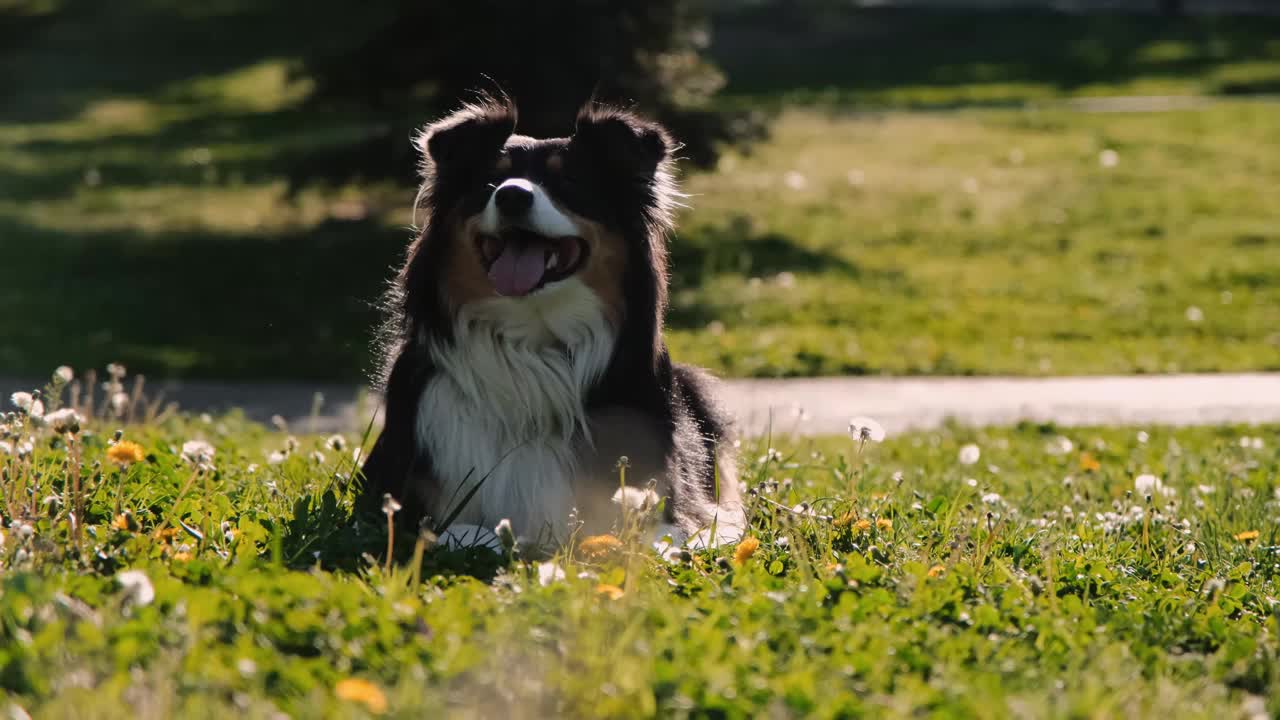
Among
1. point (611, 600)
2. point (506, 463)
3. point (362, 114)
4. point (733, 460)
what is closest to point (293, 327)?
point (362, 114)

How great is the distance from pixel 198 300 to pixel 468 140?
7.59 meters

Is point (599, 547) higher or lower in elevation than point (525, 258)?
lower

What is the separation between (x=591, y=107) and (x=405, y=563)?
161cm

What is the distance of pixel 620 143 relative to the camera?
443 centimetres

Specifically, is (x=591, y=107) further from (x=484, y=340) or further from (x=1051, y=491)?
(x=1051, y=491)

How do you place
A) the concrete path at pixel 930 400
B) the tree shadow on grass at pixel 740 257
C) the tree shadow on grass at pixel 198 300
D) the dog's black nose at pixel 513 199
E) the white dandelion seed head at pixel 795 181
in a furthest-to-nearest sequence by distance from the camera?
the white dandelion seed head at pixel 795 181
the tree shadow on grass at pixel 740 257
the tree shadow on grass at pixel 198 300
the concrete path at pixel 930 400
the dog's black nose at pixel 513 199

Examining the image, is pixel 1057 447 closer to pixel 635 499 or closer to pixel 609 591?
pixel 635 499

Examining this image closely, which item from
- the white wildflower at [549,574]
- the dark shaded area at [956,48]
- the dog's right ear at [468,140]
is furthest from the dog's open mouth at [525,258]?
the dark shaded area at [956,48]

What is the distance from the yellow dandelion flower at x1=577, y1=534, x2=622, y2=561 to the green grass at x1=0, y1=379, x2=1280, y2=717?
4 cm

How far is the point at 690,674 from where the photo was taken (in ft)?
9.91

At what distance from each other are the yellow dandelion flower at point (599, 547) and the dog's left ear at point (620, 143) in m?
1.18

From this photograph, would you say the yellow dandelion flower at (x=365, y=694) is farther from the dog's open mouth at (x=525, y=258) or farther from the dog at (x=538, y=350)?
the dog's open mouth at (x=525, y=258)

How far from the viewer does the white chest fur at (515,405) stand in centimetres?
431

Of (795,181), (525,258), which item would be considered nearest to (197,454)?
(525,258)
